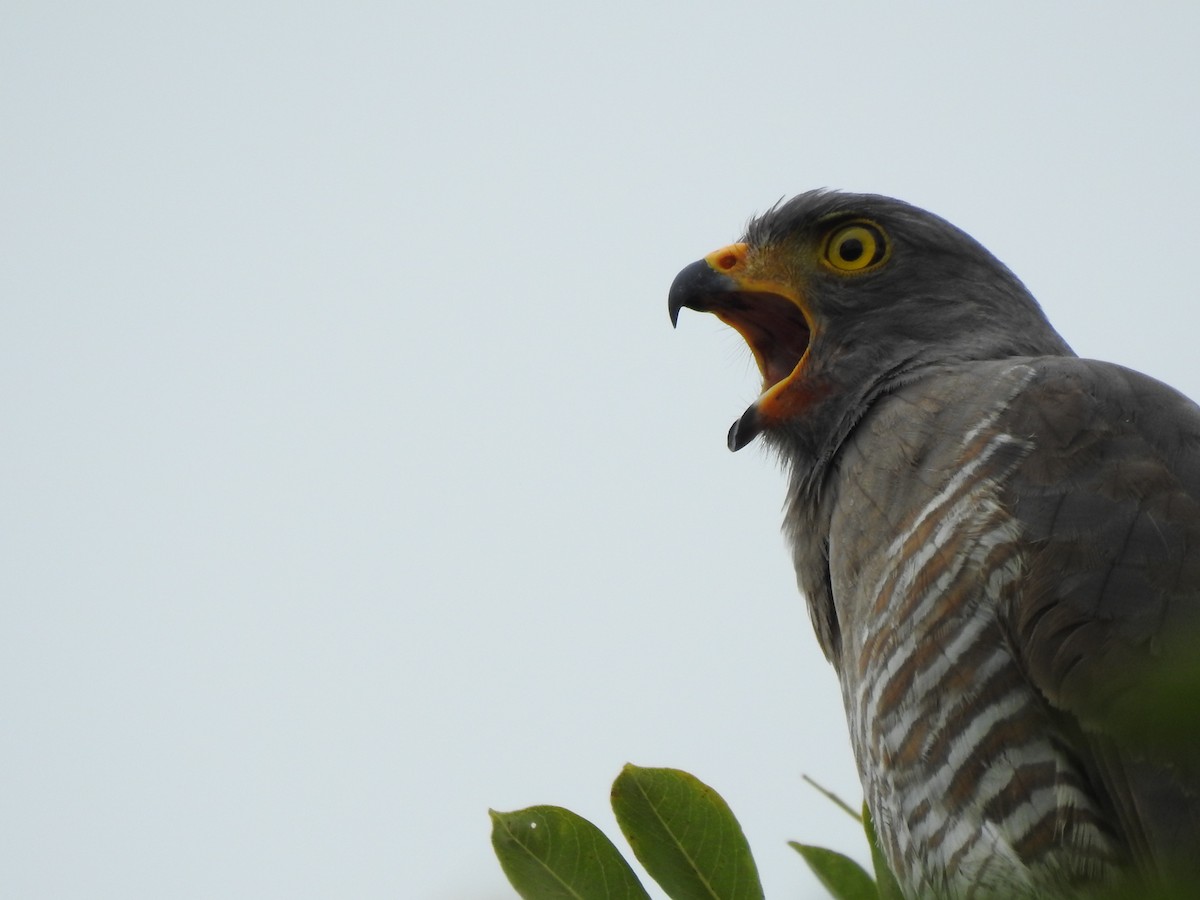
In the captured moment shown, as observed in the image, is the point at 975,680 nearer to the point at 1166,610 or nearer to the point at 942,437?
the point at 1166,610

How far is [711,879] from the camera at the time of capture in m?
2.17

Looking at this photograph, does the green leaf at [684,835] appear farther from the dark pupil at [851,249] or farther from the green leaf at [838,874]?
the dark pupil at [851,249]

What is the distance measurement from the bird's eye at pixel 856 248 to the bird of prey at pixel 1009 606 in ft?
1.72

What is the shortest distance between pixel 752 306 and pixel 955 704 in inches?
79.8


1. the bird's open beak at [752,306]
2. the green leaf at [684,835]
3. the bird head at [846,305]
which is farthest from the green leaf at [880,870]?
the bird's open beak at [752,306]

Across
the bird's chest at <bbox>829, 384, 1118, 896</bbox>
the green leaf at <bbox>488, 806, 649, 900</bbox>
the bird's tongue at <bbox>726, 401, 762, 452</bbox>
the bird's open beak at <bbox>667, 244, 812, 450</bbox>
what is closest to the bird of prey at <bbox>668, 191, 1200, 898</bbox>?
the bird's chest at <bbox>829, 384, 1118, 896</bbox>

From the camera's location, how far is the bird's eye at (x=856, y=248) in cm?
410

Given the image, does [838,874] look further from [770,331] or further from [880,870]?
[770,331]

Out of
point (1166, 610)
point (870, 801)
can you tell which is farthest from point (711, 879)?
point (1166, 610)

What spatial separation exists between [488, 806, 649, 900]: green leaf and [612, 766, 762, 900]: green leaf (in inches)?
3.6

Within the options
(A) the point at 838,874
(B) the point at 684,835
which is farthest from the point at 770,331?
(B) the point at 684,835

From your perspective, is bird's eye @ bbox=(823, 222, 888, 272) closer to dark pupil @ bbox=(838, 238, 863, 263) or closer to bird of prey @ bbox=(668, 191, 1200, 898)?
dark pupil @ bbox=(838, 238, 863, 263)

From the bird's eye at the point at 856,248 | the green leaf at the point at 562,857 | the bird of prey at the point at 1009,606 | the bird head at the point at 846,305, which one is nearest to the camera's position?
the green leaf at the point at 562,857

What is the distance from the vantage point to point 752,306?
14.1ft
